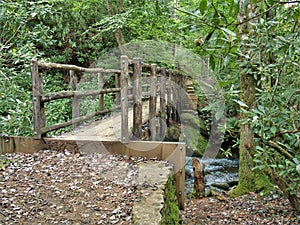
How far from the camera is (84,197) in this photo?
8.79ft

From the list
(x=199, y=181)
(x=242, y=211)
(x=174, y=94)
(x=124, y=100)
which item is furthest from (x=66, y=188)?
(x=174, y=94)

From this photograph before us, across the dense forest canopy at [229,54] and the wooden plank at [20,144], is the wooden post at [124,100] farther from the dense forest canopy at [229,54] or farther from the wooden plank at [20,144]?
the wooden plank at [20,144]

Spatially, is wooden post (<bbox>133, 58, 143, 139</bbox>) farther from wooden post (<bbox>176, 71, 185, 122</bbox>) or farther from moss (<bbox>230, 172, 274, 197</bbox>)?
wooden post (<bbox>176, 71, 185, 122</bbox>)

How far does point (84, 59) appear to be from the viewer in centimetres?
1122

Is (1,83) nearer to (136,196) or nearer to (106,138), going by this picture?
(106,138)

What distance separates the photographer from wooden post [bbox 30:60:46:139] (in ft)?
11.2

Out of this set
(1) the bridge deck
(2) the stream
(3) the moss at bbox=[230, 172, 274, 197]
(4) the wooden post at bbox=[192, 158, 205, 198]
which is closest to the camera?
(1) the bridge deck

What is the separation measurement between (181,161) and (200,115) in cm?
760

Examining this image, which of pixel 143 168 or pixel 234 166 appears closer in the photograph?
pixel 143 168

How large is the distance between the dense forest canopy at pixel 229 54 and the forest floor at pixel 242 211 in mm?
231

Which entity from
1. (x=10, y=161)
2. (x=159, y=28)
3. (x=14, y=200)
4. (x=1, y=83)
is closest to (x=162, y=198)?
(x=14, y=200)

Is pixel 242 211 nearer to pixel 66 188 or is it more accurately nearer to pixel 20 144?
pixel 66 188

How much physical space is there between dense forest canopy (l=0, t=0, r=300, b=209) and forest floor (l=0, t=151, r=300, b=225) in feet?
1.69

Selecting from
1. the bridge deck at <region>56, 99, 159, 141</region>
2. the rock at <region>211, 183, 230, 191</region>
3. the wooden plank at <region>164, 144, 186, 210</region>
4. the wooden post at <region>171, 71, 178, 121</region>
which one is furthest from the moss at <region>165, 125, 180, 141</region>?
the wooden plank at <region>164, 144, 186, 210</region>
